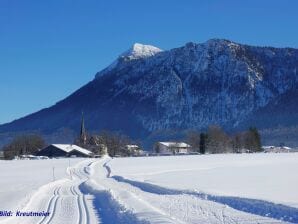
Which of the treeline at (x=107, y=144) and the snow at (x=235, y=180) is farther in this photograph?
the treeline at (x=107, y=144)

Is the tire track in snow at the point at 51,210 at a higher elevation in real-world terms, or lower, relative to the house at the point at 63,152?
lower

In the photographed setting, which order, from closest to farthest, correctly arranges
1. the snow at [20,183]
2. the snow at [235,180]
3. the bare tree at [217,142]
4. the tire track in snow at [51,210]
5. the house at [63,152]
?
the tire track in snow at [51,210]
the snow at [20,183]
the snow at [235,180]
the house at [63,152]
the bare tree at [217,142]

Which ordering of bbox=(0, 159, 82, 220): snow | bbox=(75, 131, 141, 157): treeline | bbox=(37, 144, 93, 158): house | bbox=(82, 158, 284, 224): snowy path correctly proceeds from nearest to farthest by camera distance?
bbox=(82, 158, 284, 224): snowy path
bbox=(0, 159, 82, 220): snow
bbox=(37, 144, 93, 158): house
bbox=(75, 131, 141, 157): treeline

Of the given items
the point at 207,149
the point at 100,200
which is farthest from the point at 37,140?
the point at 100,200

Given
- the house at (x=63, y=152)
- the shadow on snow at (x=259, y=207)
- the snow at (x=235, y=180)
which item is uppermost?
the house at (x=63, y=152)

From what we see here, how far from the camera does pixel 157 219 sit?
706 inches

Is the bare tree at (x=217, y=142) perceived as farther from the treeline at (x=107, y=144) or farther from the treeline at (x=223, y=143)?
the treeline at (x=107, y=144)

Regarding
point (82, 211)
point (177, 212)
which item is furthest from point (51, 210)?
point (177, 212)

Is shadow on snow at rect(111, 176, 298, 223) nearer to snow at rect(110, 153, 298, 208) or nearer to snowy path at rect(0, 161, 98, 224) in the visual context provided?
snow at rect(110, 153, 298, 208)

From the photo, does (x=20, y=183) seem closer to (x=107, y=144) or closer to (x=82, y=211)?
(x=82, y=211)

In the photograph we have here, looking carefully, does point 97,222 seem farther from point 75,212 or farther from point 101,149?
point 101,149

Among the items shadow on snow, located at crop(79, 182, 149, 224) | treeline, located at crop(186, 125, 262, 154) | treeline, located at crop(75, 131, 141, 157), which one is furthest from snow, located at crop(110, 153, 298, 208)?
treeline, located at crop(186, 125, 262, 154)

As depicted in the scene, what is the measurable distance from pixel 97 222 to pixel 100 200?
8.13 meters

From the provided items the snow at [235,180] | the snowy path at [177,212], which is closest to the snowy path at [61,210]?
the snowy path at [177,212]
